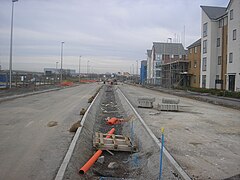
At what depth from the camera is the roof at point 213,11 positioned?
153 feet

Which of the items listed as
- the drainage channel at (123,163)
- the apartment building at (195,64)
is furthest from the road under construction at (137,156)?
the apartment building at (195,64)

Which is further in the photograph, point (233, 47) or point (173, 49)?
point (173, 49)

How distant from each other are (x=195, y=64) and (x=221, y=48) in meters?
11.3

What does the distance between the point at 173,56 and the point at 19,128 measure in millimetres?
80559

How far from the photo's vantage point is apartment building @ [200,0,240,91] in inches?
1483

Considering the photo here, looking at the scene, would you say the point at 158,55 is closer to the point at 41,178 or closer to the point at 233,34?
the point at 233,34

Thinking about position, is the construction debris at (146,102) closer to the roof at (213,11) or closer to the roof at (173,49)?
the roof at (213,11)

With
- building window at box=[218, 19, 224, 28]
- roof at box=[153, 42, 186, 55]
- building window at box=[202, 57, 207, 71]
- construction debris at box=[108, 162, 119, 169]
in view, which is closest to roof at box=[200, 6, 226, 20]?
building window at box=[218, 19, 224, 28]

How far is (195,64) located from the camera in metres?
55.7

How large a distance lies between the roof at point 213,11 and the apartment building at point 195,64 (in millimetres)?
6734

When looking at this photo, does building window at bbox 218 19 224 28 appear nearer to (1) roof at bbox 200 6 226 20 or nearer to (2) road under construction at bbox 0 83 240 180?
(1) roof at bbox 200 6 226 20

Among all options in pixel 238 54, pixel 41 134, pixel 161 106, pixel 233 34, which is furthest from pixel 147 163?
pixel 233 34

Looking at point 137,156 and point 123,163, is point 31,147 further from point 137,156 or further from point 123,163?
point 137,156

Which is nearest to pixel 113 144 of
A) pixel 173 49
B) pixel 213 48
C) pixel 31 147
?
pixel 31 147
